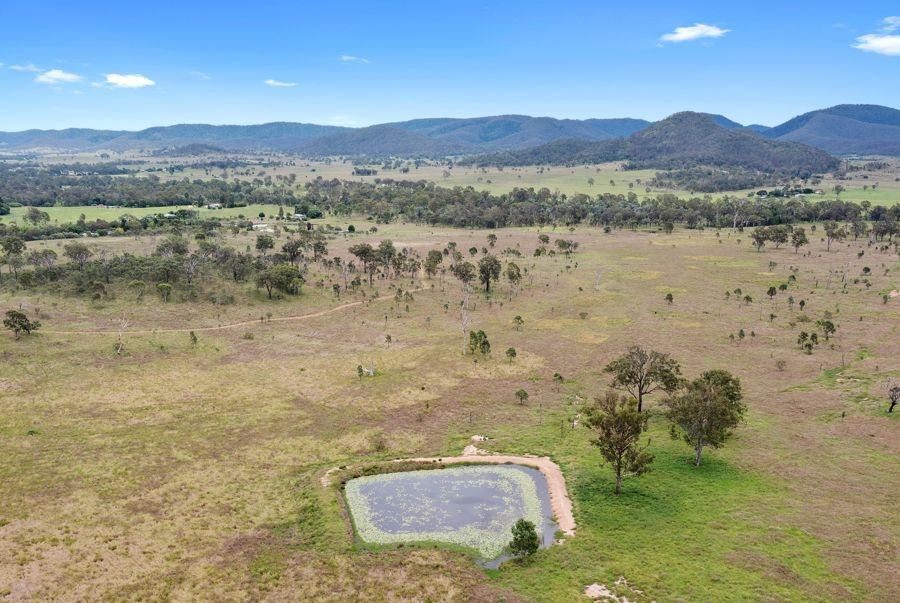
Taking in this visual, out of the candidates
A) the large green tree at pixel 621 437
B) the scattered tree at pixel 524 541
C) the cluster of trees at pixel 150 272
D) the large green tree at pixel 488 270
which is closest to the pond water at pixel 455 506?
the scattered tree at pixel 524 541

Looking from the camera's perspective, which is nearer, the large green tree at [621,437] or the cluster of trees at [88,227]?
the large green tree at [621,437]

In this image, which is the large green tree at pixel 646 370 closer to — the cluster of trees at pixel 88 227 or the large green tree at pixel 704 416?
the large green tree at pixel 704 416

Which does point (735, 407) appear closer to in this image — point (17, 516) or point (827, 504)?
point (827, 504)

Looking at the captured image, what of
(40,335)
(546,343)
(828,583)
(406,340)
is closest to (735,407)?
(828,583)

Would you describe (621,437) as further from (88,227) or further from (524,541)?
(88,227)

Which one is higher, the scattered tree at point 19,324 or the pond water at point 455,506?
the scattered tree at point 19,324

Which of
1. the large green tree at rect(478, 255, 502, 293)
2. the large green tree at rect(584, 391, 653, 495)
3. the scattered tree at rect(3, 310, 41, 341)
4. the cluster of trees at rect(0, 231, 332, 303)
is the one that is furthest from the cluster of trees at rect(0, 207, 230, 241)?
the large green tree at rect(584, 391, 653, 495)

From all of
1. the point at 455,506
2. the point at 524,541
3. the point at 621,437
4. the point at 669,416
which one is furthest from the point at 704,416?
the point at 455,506
